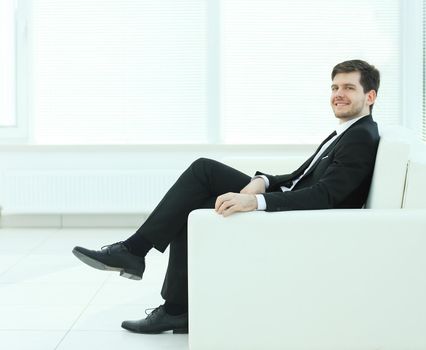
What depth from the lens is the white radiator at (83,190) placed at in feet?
18.8

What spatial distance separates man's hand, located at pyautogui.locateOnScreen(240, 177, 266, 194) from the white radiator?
2.47 m

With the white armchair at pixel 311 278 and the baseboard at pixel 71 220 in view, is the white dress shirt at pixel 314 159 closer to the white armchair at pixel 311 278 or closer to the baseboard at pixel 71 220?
the white armchair at pixel 311 278

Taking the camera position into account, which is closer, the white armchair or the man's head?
the white armchair

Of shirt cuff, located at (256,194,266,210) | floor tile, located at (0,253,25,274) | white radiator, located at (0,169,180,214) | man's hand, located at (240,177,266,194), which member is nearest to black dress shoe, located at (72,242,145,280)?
man's hand, located at (240,177,266,194)

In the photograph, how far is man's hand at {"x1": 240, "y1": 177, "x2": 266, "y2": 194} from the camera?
3.23 m

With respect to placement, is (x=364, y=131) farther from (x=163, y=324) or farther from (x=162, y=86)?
(x=162, y=86)

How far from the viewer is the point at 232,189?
10.7ft

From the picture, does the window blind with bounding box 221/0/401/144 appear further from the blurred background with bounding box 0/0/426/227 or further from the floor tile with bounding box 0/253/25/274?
the floor tile with bounding box 0/253/25/274

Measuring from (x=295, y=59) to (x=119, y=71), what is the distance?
57.7 inches

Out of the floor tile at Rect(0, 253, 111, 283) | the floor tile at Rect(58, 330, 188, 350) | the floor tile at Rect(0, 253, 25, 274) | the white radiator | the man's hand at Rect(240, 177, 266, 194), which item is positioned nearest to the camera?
the floor tile at Rect(58, 330, 188, 350)

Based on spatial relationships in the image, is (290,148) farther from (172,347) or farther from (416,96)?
(172,347)

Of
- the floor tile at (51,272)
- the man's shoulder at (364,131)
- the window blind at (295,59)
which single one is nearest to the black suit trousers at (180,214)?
the man's shoulder at (364,131)

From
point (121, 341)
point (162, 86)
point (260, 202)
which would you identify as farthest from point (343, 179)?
point (162, 86)

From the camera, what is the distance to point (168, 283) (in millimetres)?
3109
